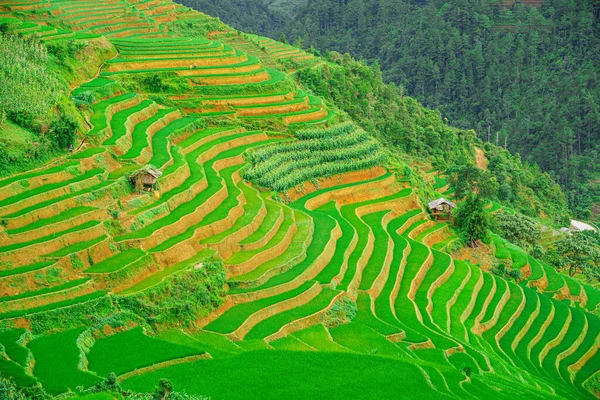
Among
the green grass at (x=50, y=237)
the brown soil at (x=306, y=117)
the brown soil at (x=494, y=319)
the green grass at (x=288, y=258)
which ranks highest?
the brown soil at (x=306, y=117)

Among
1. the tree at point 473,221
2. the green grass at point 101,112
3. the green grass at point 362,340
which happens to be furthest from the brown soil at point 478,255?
the green grass at point 101,112

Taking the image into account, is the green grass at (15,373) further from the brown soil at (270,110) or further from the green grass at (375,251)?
the brown soil at (270,110)

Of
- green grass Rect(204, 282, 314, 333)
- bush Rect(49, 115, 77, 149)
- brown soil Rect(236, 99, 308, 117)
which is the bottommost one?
green grass Rect(204, 282, 314, 333)

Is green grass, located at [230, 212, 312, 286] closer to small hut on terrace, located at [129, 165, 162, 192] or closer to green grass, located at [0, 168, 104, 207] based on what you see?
small hut on terrace, located at [129, 165, 162, 192]

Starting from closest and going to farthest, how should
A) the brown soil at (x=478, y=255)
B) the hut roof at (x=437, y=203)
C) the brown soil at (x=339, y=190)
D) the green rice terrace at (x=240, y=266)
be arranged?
the green rice terrace at (x=240, y=266) → the brown soil at (x=339, y=190) → the brown soil at (x=478, y=255) → the hut roof at (x=437, y=203)

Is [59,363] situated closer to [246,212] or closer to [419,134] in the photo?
[246,212]

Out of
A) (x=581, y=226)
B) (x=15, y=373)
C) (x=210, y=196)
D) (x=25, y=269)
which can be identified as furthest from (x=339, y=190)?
(x=581, y=226)

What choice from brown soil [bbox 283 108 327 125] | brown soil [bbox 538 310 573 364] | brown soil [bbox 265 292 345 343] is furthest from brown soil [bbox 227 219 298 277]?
brown soil [bbox 283 108 327 125]
